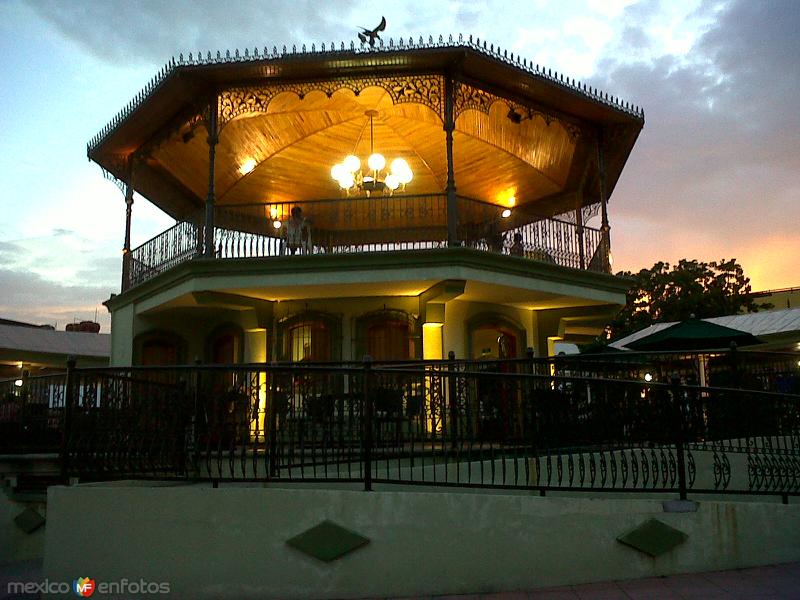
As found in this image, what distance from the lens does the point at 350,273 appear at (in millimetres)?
12516

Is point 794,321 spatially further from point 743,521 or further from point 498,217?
point 743,521

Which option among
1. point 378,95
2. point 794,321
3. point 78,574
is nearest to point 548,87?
point 378,95

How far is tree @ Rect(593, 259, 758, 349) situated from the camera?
36.3 m

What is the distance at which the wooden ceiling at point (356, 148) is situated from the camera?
14.0 meters

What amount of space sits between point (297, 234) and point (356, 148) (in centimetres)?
318

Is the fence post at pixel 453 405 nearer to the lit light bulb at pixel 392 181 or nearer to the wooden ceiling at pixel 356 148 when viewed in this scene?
the wooden ceiling at pixel 356 148

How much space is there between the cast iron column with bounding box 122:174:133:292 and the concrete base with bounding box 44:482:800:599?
10.1m

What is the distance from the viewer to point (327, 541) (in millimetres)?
5777

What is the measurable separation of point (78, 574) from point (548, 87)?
10581 mm

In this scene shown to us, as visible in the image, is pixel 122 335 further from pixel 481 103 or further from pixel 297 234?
pixel 481 103

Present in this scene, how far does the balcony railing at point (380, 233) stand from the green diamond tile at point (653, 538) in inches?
270

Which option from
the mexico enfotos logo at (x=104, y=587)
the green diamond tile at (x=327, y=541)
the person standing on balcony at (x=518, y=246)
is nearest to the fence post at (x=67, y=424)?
the mexico enfotos logo at (x=104, y=587)

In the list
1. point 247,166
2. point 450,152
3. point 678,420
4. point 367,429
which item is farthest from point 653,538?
point 247,166

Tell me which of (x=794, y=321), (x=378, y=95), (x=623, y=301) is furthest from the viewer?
(x=794, y=321)
